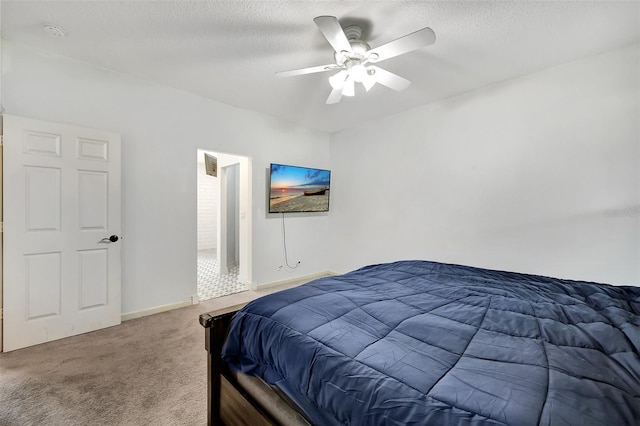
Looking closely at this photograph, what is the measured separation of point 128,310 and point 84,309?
386 millimetres

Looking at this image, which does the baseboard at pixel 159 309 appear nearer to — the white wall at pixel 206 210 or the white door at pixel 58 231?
the white door at pixel 58 231

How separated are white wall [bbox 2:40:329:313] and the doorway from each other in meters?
0.22

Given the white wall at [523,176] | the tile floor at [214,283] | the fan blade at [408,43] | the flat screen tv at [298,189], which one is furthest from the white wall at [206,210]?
the fan blade at [408,43]

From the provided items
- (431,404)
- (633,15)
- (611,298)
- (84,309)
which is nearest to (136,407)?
(84,309)

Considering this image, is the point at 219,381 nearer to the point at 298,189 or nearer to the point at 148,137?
the point at 148,137

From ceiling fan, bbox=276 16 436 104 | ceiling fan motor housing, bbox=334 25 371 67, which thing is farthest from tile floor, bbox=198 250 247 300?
ceiling fan motor housing, bbox=334 25 371 67

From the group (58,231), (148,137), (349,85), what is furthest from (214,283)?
(349,85)

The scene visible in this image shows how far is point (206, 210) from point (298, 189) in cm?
470

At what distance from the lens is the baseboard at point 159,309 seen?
9.54ft

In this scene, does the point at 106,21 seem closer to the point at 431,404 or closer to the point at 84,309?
the point at 84,309

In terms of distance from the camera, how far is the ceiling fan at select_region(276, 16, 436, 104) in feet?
5.72

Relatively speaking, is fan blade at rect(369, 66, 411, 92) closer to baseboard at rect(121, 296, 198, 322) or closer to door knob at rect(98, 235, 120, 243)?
door knob at rect(98, 235, 120, 243)

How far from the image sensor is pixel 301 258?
461 centimetres

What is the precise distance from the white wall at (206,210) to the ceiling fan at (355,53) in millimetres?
6366
